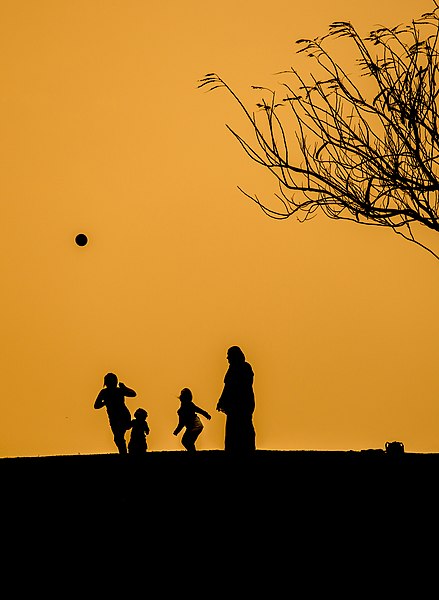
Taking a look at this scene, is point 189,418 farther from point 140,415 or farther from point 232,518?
point 232,518

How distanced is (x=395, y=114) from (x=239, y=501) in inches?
219

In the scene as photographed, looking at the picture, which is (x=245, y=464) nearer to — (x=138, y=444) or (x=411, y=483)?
(x=138, y=444)

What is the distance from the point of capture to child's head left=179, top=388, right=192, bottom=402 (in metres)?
21.3

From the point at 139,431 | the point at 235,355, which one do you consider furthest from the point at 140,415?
the point at 235,355

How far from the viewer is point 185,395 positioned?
21344mm

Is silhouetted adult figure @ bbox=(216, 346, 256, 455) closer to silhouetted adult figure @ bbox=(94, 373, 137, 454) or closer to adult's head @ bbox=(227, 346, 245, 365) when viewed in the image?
adult's head @ bbox=(227, 346, 245, 365)

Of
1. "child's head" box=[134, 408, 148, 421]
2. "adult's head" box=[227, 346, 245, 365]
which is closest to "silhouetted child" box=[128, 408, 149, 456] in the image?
"child's head" box=[134, 408, 148, 421]

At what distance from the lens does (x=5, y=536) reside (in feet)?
44.5

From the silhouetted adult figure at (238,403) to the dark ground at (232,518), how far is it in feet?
1.19

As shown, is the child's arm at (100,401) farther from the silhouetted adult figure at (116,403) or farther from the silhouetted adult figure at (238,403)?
the silhouetted adult figure at (238,403)

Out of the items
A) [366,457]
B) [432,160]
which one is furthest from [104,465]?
[432,160]

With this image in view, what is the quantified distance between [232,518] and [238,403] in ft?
17.9

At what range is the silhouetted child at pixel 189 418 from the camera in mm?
21250

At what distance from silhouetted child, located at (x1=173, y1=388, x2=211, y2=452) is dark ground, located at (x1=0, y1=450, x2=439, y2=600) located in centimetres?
41
